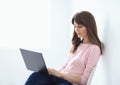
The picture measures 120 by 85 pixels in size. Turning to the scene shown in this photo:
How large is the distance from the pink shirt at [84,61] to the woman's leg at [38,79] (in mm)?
199

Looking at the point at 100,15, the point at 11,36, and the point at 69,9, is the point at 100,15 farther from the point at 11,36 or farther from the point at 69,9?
the point at 11,36

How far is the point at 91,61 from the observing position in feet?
5.22

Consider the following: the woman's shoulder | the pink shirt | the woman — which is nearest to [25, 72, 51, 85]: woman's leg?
the woman

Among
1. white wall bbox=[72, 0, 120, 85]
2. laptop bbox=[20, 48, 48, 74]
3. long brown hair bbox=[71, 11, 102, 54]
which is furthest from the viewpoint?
long brown hair bbox=[71, 11, 102, 54]

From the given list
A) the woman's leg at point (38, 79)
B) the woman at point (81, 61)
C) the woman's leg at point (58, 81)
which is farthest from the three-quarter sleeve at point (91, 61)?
the woman's leg at point (38, 79)

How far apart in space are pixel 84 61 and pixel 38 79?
0.34 meters

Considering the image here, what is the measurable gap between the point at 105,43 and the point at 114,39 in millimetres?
187

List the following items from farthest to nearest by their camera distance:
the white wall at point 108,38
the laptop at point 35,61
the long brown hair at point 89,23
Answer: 1. the long brown hair at point 89,23
2. the laptop at point 35,61
3. the white wall at point 108,38

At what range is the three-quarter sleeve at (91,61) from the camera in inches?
62.7

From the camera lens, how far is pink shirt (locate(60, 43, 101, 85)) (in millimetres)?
1597

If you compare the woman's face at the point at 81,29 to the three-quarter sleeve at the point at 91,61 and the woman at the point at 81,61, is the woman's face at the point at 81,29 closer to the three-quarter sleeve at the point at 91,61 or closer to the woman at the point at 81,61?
the woman at the point at 81,61

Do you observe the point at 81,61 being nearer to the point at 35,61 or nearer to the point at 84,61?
the point at 84,61

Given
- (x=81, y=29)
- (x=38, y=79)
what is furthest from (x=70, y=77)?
(x=81, y=29)

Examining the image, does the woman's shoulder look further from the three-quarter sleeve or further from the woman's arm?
A: the woman's arm
